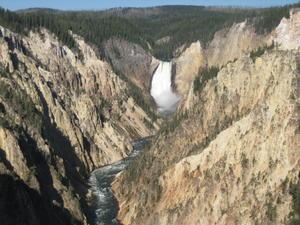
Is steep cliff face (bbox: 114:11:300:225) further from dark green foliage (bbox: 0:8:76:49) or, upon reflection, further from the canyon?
dark green foliage (bbox: 0:8:76:49)

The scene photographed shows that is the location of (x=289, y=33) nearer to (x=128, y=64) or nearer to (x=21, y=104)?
(x=21, y=104)

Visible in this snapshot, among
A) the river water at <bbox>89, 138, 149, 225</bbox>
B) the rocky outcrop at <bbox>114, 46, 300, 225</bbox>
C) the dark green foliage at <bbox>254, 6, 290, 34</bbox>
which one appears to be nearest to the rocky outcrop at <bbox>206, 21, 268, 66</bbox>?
the dark green foliage at <bbox>254, 6, 290, 34</bbox>

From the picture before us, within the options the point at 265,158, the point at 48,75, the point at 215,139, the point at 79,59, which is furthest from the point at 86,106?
the point at 265,158

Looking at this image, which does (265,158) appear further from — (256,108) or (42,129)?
(42,129)

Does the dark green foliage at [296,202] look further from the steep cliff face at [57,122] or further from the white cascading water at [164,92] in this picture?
the white cascading water at [164,92]

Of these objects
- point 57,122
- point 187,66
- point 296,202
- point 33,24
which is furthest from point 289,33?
point 187,66

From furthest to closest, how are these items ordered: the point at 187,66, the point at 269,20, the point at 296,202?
1. the point at 187,66
2. the point at 269,20
3. the point at 296,202
